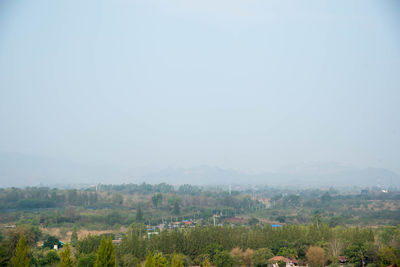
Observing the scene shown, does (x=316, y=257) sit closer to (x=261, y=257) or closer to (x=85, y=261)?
(x=261, y=257)

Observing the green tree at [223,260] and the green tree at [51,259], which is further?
the green tree at [223,260]

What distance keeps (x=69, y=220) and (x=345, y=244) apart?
38.4 metres

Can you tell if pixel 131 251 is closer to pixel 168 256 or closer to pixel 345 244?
pixel 168 256

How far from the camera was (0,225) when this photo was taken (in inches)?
1698

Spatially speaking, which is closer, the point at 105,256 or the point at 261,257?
the point at 105,256

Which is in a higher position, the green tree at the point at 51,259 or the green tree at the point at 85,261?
the green tree at the point at 85,261

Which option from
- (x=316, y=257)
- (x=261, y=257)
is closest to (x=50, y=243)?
(x=261, y=257)

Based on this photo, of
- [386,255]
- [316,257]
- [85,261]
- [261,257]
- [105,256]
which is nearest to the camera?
[105,256]

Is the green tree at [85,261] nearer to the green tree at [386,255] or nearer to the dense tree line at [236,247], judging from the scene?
the dense tree line at [236,247]

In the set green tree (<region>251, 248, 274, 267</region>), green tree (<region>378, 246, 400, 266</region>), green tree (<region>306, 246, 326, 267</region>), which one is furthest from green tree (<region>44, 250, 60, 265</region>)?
green tree (<region>378, 246, 400, 266</region>)

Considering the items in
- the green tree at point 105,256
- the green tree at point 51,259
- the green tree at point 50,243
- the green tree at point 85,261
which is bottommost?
the green tree at point 50,243

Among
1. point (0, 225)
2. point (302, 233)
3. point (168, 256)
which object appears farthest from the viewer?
point (0, 225)

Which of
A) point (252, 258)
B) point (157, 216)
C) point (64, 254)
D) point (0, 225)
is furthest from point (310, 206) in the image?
point (64, 254)

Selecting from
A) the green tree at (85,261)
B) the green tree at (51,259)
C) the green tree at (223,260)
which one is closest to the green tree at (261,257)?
the green tree at (223,260)
